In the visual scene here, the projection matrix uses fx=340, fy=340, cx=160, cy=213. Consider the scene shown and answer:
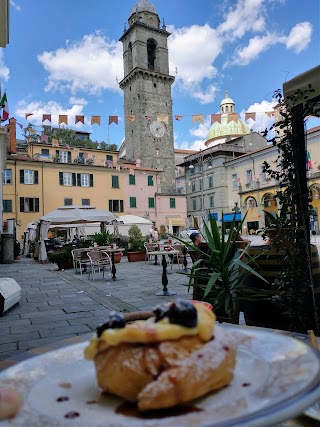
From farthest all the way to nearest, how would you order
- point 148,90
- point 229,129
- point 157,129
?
point 229,129
point 148,90
point 157,129

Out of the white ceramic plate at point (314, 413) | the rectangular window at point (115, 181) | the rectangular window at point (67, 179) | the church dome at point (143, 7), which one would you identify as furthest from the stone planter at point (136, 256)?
the church dome at point (143, 7)

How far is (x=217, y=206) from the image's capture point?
1665 inches

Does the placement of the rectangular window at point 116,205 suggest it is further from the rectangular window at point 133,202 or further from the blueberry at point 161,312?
the blueberry at point 161,312

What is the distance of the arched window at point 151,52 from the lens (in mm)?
47000

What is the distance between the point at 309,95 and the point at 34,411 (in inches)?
108

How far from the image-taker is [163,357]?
631 millimetres

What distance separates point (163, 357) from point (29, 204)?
1208 inches

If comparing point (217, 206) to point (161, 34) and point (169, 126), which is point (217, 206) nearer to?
point (169, 126)

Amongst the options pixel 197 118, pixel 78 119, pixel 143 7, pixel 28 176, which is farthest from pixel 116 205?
pixel 143 7

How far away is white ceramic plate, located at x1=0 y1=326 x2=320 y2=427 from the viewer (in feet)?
1.76

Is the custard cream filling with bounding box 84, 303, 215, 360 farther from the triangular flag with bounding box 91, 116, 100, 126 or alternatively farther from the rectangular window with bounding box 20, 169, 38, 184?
the rectangular window with bounding box 20, 169, 38, 184

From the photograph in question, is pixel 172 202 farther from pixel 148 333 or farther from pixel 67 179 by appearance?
pixel 148 333

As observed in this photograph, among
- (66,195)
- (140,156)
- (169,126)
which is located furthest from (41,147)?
(169,126)

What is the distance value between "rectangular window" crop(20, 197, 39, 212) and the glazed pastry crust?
30.4m
